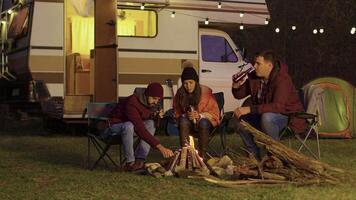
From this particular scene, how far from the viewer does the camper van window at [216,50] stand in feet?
37.2

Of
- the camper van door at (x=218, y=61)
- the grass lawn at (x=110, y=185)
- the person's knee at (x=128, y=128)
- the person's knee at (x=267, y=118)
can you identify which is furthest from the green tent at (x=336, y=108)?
the person's knee at (x=128, y=128)

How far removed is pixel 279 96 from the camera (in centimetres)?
645

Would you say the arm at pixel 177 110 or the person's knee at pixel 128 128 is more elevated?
the arm at pixel 177 110

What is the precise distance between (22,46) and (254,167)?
6.02 m

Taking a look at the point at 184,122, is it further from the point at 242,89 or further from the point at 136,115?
the point at 242,89

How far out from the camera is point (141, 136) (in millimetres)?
6277

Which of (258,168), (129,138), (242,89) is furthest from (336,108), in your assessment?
(258,168)

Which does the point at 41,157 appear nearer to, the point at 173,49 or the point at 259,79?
the point at 259,79

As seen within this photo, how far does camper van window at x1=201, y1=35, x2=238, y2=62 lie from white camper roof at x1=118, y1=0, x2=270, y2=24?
323 millimetres

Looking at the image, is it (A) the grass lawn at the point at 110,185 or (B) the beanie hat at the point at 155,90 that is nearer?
(A) the grass lawn at the point at 110,185

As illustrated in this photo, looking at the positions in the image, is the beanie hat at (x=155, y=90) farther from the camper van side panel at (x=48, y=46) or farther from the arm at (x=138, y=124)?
the camper van side panel at (x=48, y=46)

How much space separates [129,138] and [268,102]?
4.50 ft

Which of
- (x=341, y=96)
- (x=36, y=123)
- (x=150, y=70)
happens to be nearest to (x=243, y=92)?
(x=150, y=70)

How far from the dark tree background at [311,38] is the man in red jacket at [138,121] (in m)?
13.3
